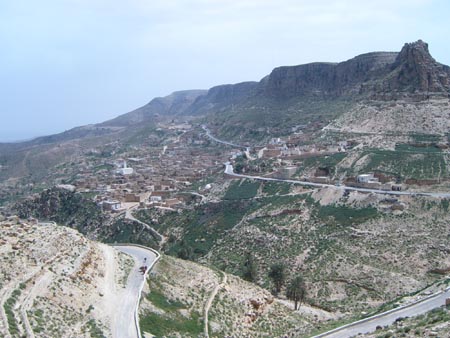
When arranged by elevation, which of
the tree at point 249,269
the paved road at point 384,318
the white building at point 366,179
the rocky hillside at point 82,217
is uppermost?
the white building at point 366,179

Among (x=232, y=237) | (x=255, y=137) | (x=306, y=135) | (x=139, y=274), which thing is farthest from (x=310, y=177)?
(x=255, y=137)

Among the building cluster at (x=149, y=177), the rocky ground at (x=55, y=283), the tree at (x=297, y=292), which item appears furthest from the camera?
the building cluster at (x=149, y=177)

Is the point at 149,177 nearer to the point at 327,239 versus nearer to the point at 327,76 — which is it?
the point at 327,239

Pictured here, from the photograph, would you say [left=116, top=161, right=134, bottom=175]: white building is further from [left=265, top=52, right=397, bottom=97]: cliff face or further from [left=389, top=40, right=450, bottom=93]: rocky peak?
[left=265, top=52, right=397, bottom=97]: cliff face

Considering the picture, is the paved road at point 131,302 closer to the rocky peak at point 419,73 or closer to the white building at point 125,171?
the white building at point 125,171

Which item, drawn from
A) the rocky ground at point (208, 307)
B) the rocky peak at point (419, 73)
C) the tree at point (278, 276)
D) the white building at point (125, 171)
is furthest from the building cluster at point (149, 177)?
the rocky ground at point (208, 307)

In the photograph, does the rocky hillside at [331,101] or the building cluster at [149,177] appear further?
the rocky hillside at [331,101]

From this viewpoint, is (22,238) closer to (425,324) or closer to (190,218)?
(425,324)
